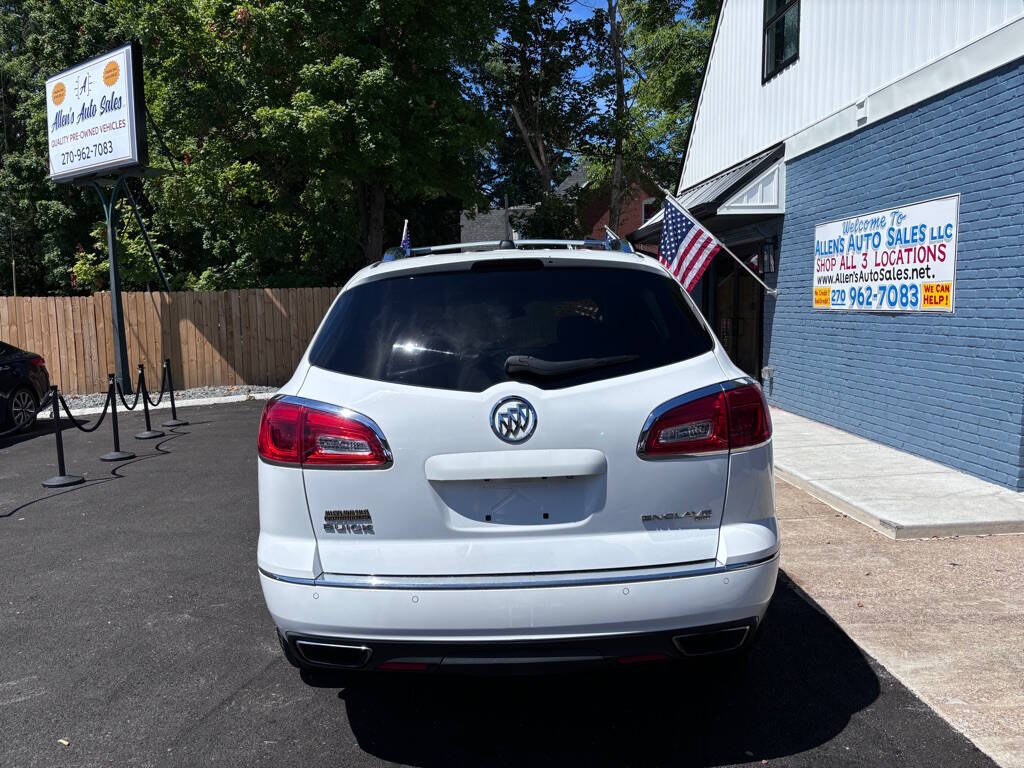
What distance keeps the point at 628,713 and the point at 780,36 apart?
1110cm

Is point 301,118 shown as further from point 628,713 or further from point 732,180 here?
point 628,713

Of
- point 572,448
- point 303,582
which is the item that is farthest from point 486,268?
point 303,582

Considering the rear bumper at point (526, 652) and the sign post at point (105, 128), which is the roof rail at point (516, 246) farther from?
the sign post at point (105, 128)

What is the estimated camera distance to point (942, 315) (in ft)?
25.1

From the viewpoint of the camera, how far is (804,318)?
1080 centimetres

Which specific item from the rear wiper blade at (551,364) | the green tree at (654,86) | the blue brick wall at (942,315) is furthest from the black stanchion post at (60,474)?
the green tree at (654,86)

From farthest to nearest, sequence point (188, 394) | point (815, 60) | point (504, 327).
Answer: point (188, 394) → point (815, 60) → point (504, 327)

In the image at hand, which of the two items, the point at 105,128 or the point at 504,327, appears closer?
the point at 504,327

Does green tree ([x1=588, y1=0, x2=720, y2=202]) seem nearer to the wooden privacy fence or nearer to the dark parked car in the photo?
the wooden privacy fence

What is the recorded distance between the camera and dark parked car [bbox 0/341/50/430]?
11.8m

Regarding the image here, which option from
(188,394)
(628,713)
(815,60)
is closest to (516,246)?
(628,713)

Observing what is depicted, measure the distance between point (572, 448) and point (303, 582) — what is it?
1040 mm

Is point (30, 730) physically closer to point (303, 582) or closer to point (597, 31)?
point (303, 582)

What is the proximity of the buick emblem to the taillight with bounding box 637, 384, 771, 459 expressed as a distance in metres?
0.39
